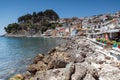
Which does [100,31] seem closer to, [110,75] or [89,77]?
[110,75]

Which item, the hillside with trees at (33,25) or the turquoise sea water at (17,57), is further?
the hillside with trees at (33,25)

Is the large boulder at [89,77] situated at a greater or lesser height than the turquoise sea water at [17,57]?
greater

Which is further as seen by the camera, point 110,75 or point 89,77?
point 110,75

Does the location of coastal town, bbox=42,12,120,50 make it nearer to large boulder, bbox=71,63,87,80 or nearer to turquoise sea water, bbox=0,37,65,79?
large boulder, bbox=71,63,87,80

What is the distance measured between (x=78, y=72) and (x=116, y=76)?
1723 mm

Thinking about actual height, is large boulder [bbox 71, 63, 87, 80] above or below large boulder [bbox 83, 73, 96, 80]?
above

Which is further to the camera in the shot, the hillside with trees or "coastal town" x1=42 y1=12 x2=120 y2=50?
the hillside with trees

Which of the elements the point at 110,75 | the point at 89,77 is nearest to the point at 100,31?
the point at 110,75

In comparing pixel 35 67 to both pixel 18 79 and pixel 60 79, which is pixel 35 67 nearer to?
pixel 18 79

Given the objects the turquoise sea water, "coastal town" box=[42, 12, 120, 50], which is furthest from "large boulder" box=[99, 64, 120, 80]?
the turquoise sea water

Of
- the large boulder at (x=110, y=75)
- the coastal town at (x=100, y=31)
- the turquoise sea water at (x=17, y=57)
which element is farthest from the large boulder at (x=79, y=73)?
the turquoise sea water at (x=17, y=57)

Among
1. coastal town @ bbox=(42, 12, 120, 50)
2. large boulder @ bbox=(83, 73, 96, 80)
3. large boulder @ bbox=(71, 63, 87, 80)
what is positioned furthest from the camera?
coastal town @ bbox=(42, 12, 120, 50)

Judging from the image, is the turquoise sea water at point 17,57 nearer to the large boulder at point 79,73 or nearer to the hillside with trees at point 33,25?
the large boulder at point 79,73

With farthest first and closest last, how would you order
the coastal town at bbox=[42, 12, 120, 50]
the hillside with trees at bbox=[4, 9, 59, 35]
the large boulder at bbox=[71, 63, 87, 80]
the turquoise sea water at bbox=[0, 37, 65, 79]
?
the hillside with trees at bbox=[4, 9, 59, 35]
the coastal town at bbox=[42, 12, 120, 50]
the turquoise sea water at bbox=[0, 37, 65, 79]
the large boulder at bbox=[71, 63, 87, 80]
